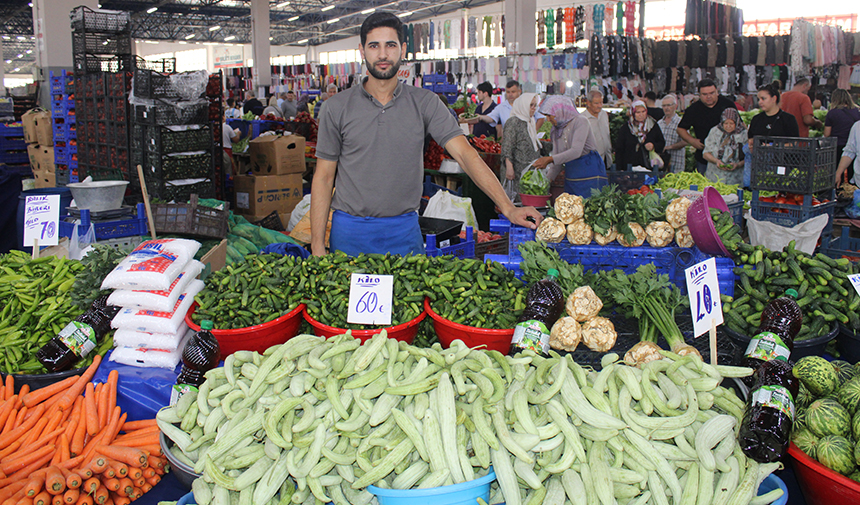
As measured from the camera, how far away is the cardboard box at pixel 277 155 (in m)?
7.65

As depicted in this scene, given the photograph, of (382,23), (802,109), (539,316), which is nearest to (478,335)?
(539,316)

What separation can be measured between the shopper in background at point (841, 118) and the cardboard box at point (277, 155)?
726 centimetres

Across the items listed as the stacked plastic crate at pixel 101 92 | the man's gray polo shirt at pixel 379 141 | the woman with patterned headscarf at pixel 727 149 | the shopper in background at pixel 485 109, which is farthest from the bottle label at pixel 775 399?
the shopper in background at pixel 485 109

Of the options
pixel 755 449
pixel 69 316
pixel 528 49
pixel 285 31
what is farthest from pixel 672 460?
pixel 285 31

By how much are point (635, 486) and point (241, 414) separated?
1.15 metres

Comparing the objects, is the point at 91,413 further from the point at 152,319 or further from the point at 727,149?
the point at 727,149

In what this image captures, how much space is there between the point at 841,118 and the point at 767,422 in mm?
8208

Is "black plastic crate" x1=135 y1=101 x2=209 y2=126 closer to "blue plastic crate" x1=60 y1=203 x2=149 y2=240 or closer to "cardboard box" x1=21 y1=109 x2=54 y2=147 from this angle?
"blue plastic crate" x1=60 y1=203 x2=149 y2=240

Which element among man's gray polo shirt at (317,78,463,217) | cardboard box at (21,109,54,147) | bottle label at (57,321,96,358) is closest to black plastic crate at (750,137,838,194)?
man's gray polo shirt at (317,78,463,217)

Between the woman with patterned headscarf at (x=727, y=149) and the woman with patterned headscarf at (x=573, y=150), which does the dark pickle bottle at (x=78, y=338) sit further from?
the woman with patterned headscarf at (x=727, y=149)

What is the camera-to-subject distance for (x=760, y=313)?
8.23ft

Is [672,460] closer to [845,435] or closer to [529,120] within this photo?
[845,435]

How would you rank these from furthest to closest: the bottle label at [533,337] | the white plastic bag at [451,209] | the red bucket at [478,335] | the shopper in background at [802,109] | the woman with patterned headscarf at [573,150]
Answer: the shopper in background at [802,109]
the woman with patterned headscarf at [573,150]
the white plastic bag at [451,209]
the red bucket at [478,335]
the bottle label at [533,337]

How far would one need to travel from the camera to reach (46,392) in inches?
108
